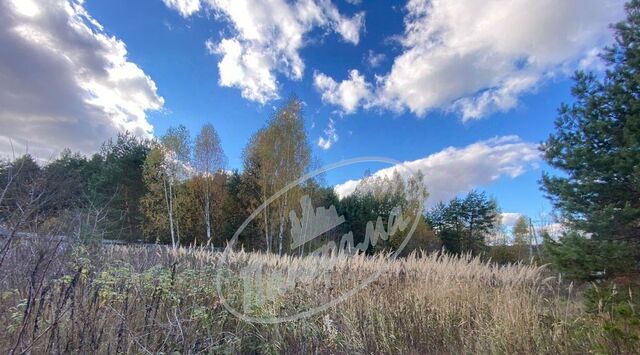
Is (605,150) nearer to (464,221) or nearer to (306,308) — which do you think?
(306,308)

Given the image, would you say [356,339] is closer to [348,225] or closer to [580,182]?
[580,182]

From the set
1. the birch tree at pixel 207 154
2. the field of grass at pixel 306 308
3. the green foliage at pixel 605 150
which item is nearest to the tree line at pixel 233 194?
the birch tree at pixel 207 154

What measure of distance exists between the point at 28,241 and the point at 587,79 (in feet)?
31.0

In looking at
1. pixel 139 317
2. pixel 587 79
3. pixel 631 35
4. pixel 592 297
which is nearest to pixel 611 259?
pixel 592 297

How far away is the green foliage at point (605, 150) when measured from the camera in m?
4.88

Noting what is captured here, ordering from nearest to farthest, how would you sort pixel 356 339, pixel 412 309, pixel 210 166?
1. pixel 356 339
2. pixel 412 309
3. pixel 210 166

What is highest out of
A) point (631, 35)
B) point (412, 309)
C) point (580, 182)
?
point (631, 35)

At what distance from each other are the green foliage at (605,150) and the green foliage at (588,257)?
0.22 metres

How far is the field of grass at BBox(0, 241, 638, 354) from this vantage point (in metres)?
2.59

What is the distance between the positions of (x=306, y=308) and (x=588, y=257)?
14.0ft

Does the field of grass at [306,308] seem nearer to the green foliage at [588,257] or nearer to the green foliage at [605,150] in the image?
the green foliage at [588,257]

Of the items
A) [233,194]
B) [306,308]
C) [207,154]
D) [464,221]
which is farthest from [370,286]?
[464,221]

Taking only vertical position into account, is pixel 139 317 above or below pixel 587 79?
below

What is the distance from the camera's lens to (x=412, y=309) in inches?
151
